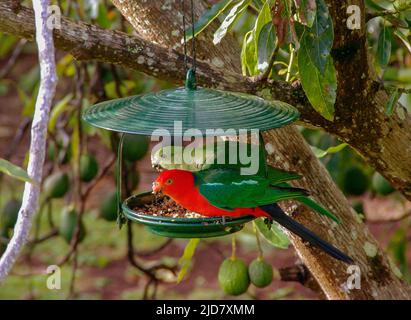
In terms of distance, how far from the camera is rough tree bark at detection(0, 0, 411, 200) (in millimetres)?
2057

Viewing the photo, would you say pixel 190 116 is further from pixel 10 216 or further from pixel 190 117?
pixel 10 216

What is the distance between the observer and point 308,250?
2.48 meters

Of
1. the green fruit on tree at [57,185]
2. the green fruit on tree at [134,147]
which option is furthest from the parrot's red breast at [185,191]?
the green fruit on tree at [57,185]

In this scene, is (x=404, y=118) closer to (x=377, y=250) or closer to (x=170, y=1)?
(x=377, y=250)

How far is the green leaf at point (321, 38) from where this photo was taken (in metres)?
1.92

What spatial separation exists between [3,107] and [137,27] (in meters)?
6.08

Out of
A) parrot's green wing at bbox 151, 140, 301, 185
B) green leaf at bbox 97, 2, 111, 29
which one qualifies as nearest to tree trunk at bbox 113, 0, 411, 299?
parrot's green wing at bbox 151, 140, 301, 185

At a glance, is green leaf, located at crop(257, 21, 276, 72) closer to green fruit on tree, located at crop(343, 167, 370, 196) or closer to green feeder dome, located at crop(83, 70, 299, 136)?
green feeder dome, located at crop(83, 70, 299, 136)

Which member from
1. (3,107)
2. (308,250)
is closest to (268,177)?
(308,250)

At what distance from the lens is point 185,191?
1.98 m

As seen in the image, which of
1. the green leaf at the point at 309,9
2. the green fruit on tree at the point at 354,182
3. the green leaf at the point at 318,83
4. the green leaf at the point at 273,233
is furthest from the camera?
the green fruit on tree at the point at 354,182

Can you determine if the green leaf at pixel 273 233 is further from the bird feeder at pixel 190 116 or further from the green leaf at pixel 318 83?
the green leaf at pixel 318 83

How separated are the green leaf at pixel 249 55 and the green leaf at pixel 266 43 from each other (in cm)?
21

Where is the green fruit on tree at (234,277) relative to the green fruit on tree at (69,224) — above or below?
above
